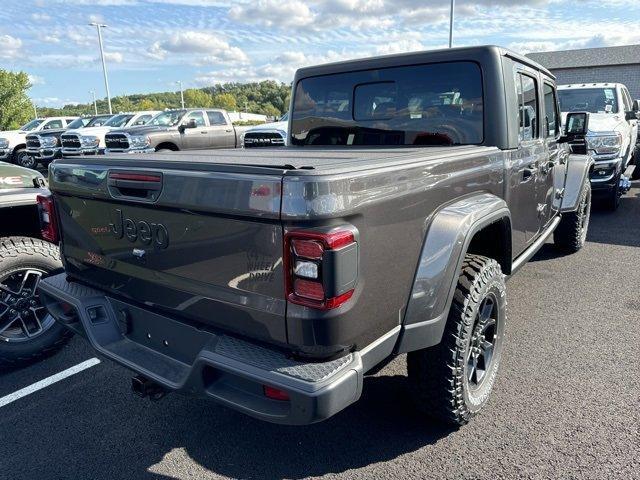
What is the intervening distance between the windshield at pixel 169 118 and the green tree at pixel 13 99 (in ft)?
104

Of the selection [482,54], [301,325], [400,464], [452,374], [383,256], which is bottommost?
[400,464]

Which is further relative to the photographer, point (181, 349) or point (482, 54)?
point (482, 54)

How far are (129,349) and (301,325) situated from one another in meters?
1.03

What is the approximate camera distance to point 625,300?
14.2 feet

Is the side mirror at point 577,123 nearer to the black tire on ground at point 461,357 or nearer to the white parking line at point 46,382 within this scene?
the black tire on ground at point 461,357

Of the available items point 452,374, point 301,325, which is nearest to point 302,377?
point 301,325

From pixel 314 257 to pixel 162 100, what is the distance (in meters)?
112

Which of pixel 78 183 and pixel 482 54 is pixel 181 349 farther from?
pixel 482 54

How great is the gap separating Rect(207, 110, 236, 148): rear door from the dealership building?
23.5 m

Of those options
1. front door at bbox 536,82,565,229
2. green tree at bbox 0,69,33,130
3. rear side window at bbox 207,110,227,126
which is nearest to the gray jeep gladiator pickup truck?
front door at bbox 536,82,565,229

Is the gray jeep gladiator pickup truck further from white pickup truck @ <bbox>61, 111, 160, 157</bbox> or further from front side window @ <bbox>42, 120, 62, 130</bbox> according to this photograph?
front side window @ <bbox>42, 120, 62, 130</bbox>

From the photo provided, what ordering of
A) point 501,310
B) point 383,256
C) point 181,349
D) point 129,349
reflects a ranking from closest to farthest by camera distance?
point 383,256 < point 181,349 < point 129,349 < point 501,310

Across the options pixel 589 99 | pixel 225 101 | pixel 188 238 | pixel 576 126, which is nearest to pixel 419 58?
pixel 188 238

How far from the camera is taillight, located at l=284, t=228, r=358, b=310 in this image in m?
1.70
